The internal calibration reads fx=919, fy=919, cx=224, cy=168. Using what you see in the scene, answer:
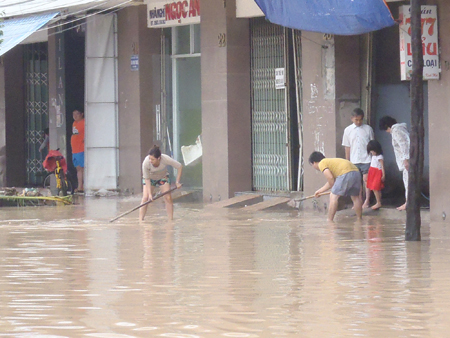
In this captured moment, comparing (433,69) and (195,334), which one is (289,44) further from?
(195,334)

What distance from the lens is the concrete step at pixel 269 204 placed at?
15504 millimetres

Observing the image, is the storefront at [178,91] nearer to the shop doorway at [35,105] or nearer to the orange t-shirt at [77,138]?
the orange t-shirt at [77,138]

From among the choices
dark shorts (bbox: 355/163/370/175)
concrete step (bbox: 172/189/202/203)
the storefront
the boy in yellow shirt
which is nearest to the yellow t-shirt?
the boy in yellow shirt

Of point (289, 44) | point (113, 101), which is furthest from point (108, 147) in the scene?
point (289, 44)

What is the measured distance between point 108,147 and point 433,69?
8.76 metres

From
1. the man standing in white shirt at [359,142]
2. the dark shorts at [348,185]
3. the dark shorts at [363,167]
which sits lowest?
the dark shorts at [348,185]

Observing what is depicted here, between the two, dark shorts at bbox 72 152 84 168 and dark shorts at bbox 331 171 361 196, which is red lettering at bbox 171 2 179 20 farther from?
dark shorts at bbox 331 171 361 196

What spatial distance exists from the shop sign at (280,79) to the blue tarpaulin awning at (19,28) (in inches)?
197

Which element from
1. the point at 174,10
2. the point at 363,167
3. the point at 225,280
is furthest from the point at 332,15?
the point at 225,280

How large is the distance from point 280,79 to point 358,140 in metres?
2.43

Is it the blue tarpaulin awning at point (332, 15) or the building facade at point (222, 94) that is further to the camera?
the building facade at point (222, 94)

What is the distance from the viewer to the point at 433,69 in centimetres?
1287

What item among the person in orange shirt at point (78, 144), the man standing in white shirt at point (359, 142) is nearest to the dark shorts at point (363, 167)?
the man standing in white shirt at point (359, 142)

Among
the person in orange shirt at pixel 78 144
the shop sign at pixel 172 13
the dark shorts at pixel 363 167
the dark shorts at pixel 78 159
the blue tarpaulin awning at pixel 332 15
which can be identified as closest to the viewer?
the blue tarpaulin awning at pixel 332 15
